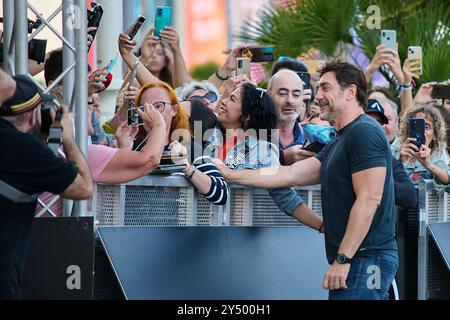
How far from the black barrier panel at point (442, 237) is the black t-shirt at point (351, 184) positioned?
2271 millimetres

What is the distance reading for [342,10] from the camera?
14578 mm

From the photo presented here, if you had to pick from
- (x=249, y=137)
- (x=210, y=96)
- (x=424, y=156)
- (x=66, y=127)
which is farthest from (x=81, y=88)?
(x=424, y=156)

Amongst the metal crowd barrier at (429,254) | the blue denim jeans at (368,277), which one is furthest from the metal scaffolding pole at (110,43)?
the blue denim jeans at (368,277)

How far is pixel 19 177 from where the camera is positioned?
5.67 meters

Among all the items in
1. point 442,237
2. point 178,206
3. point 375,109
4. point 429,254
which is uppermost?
point 375,109

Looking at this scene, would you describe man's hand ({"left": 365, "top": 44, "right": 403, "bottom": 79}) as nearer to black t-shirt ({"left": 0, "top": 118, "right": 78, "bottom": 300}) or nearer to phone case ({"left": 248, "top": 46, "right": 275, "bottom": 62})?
phone case ({"left": 248, "top": 46, "right": 275, "bottom": 62})

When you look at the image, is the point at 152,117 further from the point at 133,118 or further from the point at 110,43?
the point at 110,43

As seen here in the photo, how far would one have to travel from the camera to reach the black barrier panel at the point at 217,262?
714 cm

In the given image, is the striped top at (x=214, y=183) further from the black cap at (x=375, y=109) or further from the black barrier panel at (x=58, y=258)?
the black cap at (x=375, y=109)

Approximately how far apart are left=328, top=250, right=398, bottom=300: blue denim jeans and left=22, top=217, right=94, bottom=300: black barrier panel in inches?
56.3

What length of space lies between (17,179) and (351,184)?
206 cm
